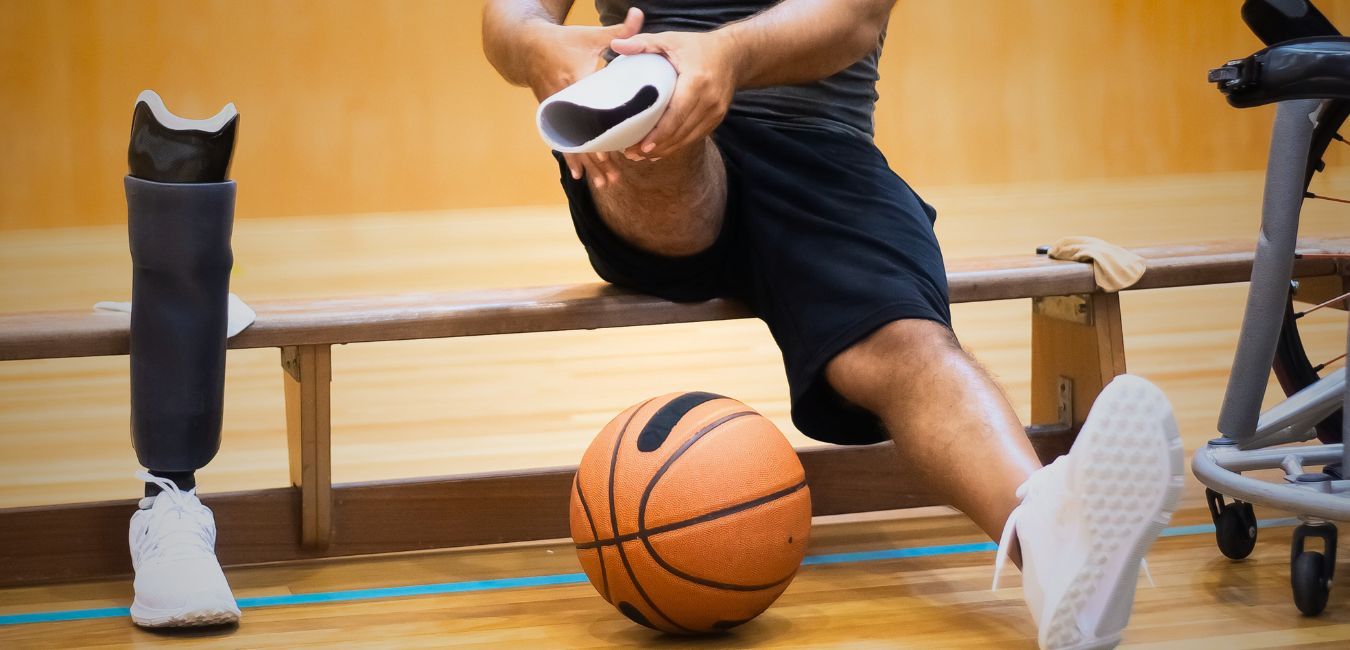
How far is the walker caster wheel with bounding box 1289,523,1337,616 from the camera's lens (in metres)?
1.42

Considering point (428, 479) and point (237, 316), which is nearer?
point (237, 316)

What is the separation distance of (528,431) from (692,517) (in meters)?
1.22

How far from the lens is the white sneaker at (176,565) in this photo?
147 centimetres

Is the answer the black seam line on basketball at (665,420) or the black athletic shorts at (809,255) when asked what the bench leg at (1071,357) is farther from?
the black seam line on basketball at (665,420)

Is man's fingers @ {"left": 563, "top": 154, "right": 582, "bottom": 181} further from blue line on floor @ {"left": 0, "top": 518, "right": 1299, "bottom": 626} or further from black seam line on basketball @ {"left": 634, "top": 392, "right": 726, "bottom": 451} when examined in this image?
blue line on floor @ {"left": 0, "top": 518, "right": 1299, "bottom": 626}

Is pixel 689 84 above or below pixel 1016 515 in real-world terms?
above

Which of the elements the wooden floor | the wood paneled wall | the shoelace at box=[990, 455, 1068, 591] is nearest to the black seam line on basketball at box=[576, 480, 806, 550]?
the wooden floor

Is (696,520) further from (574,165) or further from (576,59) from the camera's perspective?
(576,59)

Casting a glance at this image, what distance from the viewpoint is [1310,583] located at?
4.68ft

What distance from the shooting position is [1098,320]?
1.91 metres

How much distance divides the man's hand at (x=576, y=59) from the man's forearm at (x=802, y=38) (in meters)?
0.14

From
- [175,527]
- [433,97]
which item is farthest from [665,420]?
[433,97]

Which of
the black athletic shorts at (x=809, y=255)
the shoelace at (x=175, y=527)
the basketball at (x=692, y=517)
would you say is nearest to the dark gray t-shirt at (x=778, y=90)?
the black athletic shorts at (x=809, y=255)

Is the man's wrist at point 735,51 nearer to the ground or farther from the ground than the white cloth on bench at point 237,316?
farther from the ground
